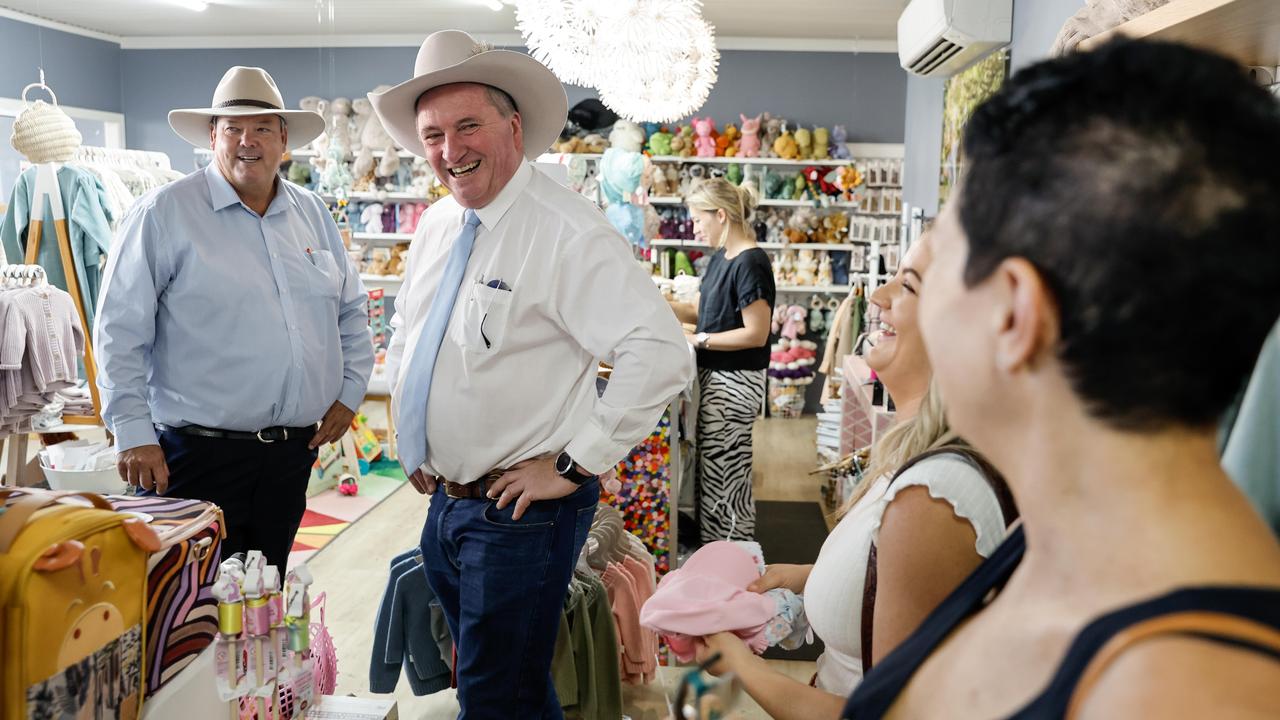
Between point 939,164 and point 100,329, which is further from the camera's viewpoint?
point 939,164

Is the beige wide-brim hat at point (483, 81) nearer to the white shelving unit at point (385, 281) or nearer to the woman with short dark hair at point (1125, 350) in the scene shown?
the woman with short dark hair at point (1125, 350)

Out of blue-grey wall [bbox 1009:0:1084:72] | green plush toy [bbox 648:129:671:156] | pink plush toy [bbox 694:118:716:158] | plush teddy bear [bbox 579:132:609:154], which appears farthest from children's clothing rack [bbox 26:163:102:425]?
pink plush toy [bbox 694:118:716:158]

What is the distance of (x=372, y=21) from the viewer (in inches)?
330

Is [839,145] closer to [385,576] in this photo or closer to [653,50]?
[653,50]

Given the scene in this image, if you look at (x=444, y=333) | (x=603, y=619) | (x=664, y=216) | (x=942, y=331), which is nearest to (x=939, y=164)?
(x=664, y=216)

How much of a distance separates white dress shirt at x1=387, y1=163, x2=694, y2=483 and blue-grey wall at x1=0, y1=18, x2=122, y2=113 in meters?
7.87

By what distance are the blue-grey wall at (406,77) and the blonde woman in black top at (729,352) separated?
5.02m

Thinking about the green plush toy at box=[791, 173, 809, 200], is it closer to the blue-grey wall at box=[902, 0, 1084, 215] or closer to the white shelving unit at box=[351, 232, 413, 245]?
the blue-grey wall at box=[902, 0, 1084, 215]

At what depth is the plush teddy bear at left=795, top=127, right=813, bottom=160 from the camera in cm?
870

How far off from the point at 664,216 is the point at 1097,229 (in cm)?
864

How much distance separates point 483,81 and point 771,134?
7.05 metres

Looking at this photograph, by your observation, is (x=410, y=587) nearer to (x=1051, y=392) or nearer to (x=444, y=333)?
(x=444, y=333)

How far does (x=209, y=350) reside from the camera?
7.92 feet

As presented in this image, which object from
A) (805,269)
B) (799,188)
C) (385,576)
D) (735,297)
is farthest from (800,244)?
(385,576)
